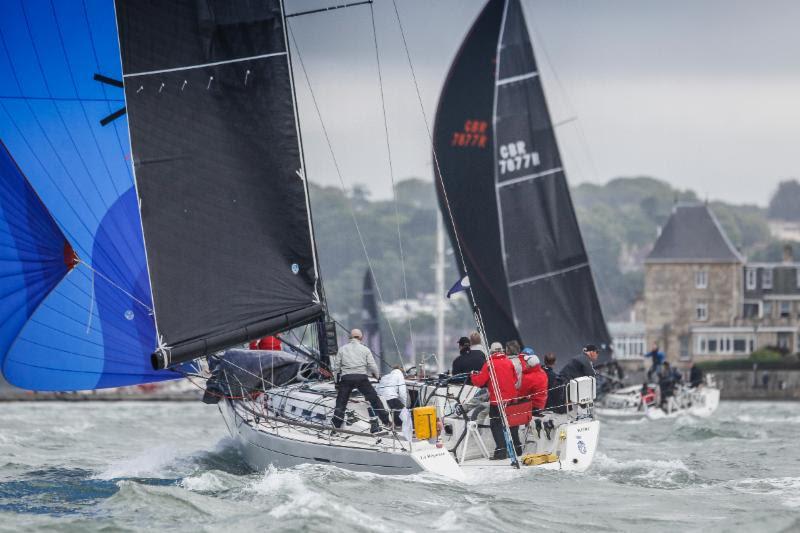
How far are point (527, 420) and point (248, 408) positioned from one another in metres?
2.96

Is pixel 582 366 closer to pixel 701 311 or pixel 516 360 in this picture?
pixel 516 360

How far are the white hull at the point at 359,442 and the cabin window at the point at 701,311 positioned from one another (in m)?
60.4

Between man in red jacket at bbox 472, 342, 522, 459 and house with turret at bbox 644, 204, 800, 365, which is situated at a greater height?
house with turret at bbox 644, 204, 800, 365

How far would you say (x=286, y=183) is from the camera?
15.2 metres

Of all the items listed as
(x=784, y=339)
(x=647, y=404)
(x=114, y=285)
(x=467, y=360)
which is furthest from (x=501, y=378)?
(x=784, y=339)

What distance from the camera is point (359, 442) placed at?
14.1 m

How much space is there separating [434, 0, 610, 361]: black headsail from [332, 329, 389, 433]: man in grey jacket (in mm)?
13589

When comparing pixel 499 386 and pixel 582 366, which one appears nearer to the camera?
pixel 499 386

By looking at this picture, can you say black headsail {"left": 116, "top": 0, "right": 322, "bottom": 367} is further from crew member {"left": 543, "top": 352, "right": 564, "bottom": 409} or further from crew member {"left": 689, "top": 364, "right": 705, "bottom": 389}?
crew member {"left": 689, "top": 364, "right": 705, "bottom": 389}

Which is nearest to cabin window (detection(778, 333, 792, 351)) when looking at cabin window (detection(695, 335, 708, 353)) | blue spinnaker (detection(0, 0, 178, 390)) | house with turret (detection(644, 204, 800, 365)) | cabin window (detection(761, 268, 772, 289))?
house with turret (detection(644, 204, 800, 365))

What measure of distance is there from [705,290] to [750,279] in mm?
2676

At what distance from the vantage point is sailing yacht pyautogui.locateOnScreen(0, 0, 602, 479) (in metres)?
14.5

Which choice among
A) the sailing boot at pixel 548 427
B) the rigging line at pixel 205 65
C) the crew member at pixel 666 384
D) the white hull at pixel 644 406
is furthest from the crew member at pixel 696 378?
the rigging line at pixel 205 65

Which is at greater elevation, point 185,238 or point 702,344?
point 185,238
